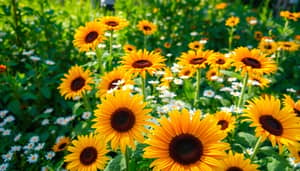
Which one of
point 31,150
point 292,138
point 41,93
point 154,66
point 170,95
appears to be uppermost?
point 154,66

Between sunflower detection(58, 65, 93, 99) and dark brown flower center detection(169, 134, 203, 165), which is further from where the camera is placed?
sunflower detection(58, 65, 93, 99)

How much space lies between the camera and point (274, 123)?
1634 millimetres

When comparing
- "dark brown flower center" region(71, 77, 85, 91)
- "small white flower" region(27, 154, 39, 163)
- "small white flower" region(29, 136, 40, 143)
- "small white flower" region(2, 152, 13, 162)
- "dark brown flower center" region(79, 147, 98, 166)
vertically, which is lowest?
"small white flower" region(2, 152, 13, 162)

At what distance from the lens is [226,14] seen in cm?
→ 526

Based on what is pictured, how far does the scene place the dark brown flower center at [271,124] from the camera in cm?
158

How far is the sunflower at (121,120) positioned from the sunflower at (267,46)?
2.30 m

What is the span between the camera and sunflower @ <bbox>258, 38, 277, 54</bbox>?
3.41 metres

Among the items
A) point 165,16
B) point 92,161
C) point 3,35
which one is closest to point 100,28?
point 92,161

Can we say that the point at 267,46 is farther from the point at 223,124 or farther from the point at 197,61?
the point at 223,124

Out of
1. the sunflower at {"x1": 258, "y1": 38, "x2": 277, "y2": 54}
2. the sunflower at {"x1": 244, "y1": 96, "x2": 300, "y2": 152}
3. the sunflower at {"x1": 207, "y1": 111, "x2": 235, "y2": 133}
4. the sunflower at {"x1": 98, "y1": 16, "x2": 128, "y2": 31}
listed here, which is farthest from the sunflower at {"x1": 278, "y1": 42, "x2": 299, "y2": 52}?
the sunflower at {"x1": 244, "y1": 96, "x2": 300, "y2": 152}

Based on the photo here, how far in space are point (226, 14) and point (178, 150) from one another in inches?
169

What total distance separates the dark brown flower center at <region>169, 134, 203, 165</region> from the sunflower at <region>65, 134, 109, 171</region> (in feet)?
1.62

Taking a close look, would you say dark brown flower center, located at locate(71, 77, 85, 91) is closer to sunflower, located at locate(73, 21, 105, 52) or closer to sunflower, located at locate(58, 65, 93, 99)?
sunflower, located at locate(58, 65, 93, 99)

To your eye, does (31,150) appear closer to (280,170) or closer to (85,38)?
(85,38)
